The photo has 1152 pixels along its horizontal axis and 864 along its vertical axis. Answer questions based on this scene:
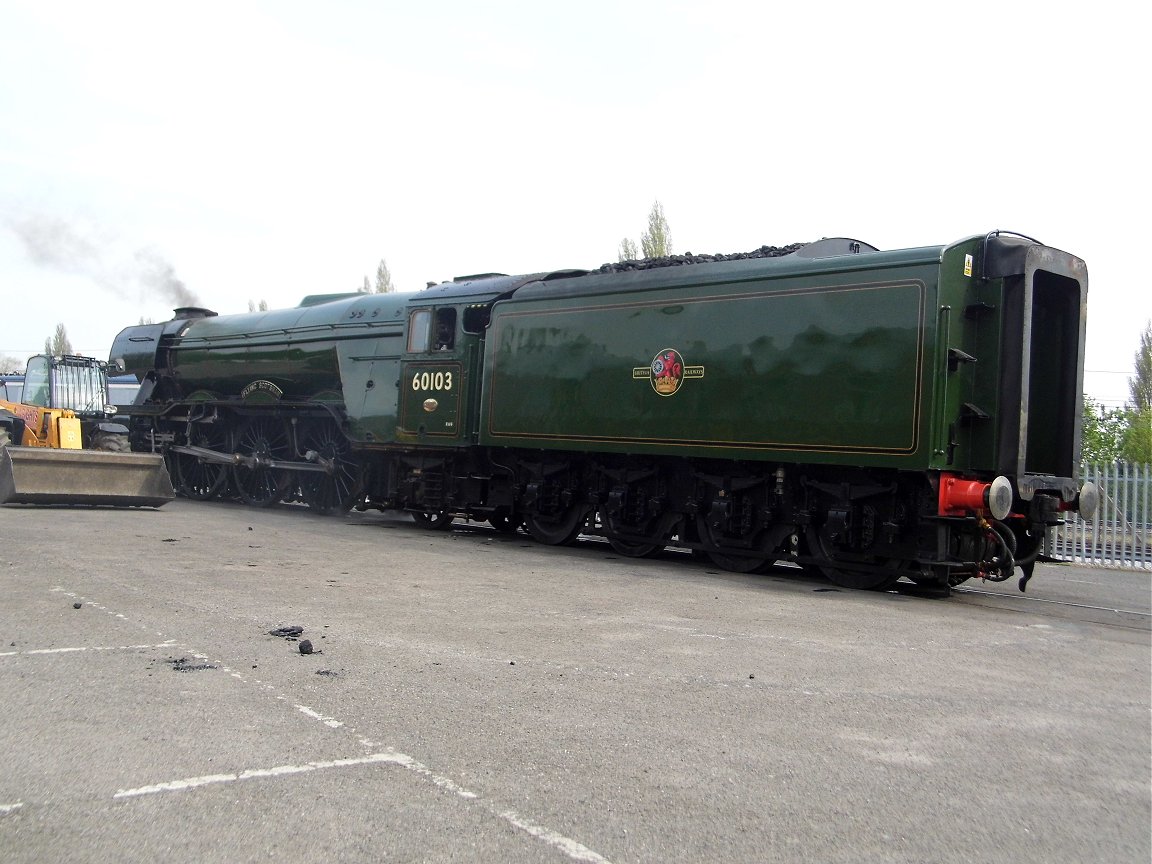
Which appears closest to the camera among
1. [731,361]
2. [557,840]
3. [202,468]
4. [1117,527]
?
[557,840]

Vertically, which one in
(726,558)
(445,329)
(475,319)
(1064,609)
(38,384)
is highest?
(475,319)

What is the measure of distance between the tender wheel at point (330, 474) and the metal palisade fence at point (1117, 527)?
10405mm

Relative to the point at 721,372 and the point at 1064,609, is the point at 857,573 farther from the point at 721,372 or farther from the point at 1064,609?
the point at 721,372

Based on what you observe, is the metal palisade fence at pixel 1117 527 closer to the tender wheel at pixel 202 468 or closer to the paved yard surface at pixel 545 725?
the paved yard surface at pixel 545 725

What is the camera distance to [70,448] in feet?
56.9

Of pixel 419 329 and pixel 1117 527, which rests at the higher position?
pixel 419 329

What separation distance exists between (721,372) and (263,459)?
30.6 ft

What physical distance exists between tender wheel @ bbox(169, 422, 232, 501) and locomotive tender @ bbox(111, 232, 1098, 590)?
3.71 meters

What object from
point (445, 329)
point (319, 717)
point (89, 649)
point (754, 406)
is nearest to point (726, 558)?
point (754, 406)

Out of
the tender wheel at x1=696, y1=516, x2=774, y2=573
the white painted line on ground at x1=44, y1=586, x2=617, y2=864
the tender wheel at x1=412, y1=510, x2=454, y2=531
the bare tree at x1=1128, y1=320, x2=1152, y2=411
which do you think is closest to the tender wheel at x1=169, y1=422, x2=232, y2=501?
the tender wheel at x1=412, y1=510, x2=454, y2=531

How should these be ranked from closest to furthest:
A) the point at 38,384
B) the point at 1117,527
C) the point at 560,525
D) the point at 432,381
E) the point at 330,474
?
the point at 560,525
the point at 432,381
the point at 1117,527
the point at 330,474
the point at 38,384

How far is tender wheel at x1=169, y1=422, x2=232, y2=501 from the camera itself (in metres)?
18.1

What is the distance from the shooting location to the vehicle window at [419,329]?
13930 millimetres

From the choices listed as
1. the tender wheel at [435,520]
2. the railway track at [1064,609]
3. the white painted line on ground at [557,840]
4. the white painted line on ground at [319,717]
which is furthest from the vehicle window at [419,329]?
the white painted line on ground at [557,840]
